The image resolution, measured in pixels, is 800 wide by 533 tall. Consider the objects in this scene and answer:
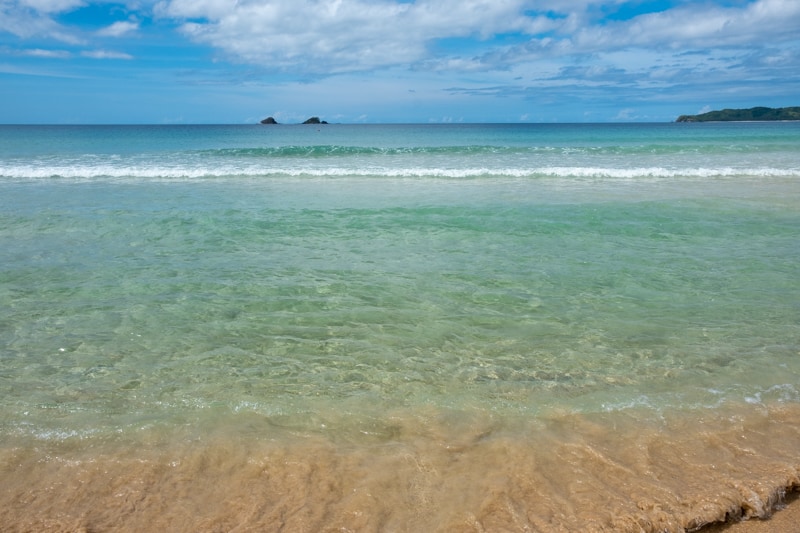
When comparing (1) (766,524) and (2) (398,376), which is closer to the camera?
(1) (766,524)

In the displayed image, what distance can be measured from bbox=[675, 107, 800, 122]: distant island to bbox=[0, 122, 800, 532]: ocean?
182 m

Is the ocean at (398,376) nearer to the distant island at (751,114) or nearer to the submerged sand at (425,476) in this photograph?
the submerged sand at (425,476)

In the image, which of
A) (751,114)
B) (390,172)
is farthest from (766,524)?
(751,114)

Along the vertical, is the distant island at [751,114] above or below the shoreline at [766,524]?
above

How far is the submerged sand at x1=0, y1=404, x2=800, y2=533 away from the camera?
3.20 m

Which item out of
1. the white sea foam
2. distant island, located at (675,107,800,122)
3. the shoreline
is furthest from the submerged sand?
distant island, located at (675,107,800,122)

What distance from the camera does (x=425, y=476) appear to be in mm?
3543

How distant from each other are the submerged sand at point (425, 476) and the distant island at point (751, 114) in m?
188

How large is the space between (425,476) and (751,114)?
656 ft

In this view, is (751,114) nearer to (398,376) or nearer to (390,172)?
(390,172)

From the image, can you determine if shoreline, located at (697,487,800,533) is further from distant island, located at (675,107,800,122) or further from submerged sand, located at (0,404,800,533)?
distant island, located at (675,107,800,122)

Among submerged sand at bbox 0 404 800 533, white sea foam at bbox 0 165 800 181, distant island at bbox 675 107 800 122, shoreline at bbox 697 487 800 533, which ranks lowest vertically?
shoreline at bbox 697 487 800 533

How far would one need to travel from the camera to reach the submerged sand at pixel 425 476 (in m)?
3.20

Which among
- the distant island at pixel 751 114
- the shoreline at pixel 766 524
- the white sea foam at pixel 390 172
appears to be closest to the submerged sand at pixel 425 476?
the shoreline at pixel 766 524
